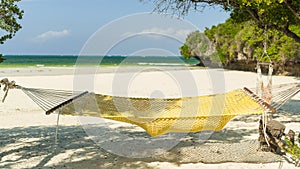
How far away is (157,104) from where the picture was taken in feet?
11.7

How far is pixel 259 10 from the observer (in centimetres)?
347

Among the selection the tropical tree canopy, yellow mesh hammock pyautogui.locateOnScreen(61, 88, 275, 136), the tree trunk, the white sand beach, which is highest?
the tropical tree canopy

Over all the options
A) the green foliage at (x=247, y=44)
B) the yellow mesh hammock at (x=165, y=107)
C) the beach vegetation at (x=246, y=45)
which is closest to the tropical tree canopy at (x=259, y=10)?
the yellow mesh hammock at (x=165, y=107)

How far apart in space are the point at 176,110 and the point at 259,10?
1.50 meters

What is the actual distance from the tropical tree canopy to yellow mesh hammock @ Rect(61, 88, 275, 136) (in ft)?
3.40

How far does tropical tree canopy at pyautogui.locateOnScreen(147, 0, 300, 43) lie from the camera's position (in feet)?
11.4

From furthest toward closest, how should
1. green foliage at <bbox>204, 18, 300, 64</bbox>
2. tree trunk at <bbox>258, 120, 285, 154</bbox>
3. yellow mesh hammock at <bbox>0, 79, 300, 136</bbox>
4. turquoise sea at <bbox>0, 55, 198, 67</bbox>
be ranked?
1. turquoise sea at <bbox>0, 55, 198, 67</bbox>
2. green foliage at <bbox>204, 18, 300, 64</bbox>
3. tree trunk at <bbox>258, 120, 285, 154</bbox>
4. yellow mesh hammock at <bbox>0, 79, 300, 136</bbox>

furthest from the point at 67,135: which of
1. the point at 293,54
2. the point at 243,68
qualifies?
the point at 243,68

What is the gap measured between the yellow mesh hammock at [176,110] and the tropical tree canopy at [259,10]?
3.40 ft

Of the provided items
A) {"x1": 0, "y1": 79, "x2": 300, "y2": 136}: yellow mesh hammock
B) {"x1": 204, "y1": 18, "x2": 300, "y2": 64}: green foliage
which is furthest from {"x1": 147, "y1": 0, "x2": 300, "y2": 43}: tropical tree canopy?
{"x1": 204, "y1": 18, "x2": 300, "y2": 64}: green foliage

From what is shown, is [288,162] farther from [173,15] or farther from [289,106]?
[289,106]

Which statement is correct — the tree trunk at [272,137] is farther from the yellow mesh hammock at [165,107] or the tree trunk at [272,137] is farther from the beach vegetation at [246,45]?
the beach vegetation at [246,45]

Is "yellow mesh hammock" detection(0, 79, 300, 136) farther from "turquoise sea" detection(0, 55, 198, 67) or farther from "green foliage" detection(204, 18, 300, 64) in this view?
"turquoise sea" detection(0, 55, 198, 67)

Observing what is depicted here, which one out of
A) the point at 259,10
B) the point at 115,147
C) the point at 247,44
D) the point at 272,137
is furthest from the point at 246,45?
the point at 115,147
